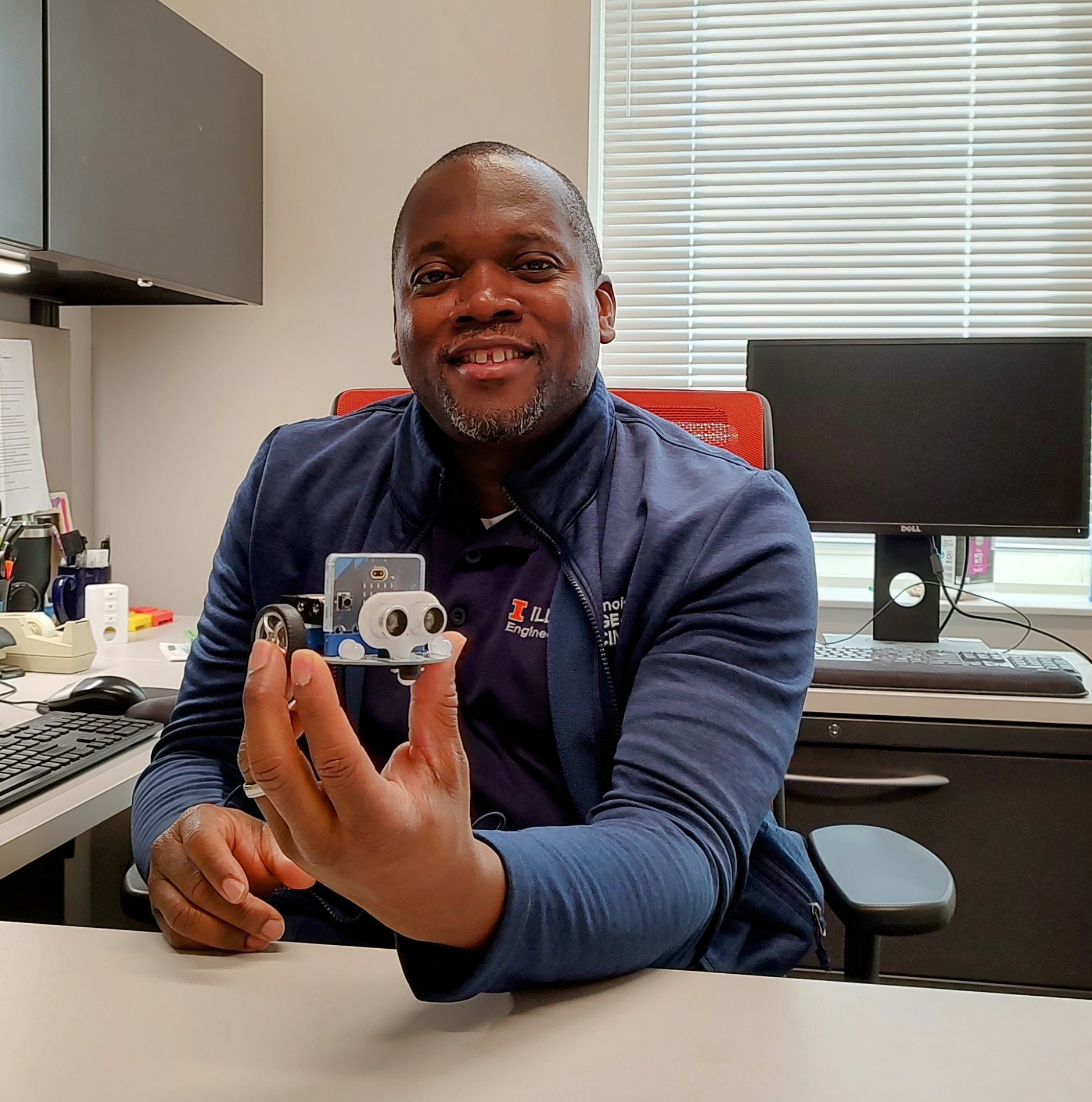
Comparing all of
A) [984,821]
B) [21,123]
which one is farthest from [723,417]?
[21,123]

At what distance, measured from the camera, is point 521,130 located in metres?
2.23

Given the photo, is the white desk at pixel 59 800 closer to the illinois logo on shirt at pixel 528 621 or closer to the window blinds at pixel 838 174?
the illinois logo on shirt at pixel 528 621

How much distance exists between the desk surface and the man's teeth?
22.1 inches

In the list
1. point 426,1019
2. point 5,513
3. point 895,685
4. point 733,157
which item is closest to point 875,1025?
point 426,1019

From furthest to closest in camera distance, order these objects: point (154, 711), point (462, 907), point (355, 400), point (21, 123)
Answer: point (21, 123)
point (355, 400)
point (154, 711)
point (462, 907)

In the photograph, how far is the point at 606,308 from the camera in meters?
1.17

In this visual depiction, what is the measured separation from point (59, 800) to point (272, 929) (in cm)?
48

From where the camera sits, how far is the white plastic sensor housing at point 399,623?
0.54 m

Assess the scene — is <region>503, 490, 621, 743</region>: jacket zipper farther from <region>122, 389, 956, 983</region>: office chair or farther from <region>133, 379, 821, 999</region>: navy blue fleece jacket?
<region>122, 389, 956, 983</region>: office chair

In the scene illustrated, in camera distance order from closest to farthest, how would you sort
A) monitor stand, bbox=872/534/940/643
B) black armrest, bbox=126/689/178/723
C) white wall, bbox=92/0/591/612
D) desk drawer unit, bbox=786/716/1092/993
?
black armrest, bbox=126/689/178/723 < desk drawer unit, bbox=786/716/1092/993 < monitor stand, bbox=872/534/940/643 < white wall, bbox=92/0/591/612

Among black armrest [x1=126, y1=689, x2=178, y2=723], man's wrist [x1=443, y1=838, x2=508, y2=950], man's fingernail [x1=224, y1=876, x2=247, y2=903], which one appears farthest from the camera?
black armrest [x1=126, y1=689, x2=178, y2=723]

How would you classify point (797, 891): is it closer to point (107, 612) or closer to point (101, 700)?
point (101, 700)

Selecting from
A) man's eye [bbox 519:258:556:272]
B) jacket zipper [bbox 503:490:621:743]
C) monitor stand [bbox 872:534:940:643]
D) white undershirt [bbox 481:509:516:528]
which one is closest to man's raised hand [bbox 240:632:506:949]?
jacket zipper [bbox 503:490:621:743]

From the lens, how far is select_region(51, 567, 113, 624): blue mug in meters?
1.89
